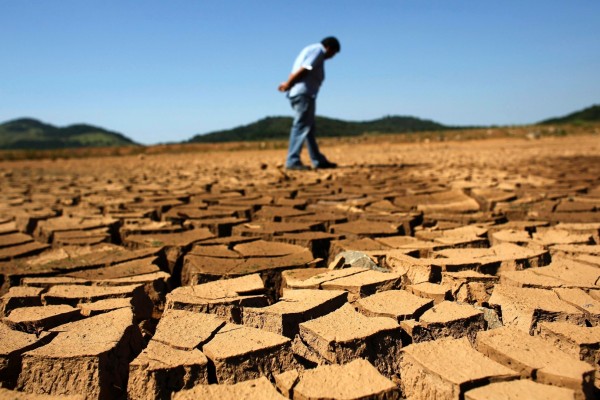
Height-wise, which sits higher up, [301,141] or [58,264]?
[301,141]

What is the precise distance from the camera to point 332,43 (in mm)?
5816

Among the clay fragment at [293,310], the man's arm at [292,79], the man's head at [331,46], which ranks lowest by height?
the clay fragment at [293,310]

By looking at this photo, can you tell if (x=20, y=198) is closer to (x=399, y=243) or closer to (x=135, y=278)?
(x=135, y=278)

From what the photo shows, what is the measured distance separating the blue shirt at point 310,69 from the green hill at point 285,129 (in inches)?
695

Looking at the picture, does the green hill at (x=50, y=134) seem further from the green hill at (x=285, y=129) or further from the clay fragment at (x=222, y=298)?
the clay fragment at (x=222, y=298)

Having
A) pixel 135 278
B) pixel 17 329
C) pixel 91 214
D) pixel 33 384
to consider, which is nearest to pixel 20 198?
pixel 91 214

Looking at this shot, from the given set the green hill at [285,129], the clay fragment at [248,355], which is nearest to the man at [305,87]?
the clay fragment at [248,355]

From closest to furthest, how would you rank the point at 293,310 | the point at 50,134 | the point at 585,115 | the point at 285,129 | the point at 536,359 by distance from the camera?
the point at 536,359 → the point at 293,310 → the point at 285,129 → the point at 585,115 → the point at 50,134

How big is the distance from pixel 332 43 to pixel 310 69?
17.1 inches

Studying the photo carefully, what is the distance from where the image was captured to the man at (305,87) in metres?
5.74

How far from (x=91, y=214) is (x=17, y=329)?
2055 millimetres

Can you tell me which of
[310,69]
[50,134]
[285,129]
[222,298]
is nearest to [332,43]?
[310,69]

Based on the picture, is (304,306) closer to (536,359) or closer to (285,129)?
(536,359)

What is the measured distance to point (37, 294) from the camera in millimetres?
1729
